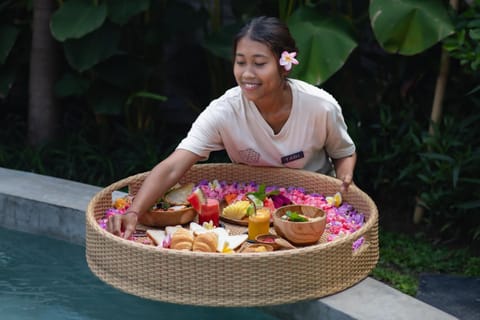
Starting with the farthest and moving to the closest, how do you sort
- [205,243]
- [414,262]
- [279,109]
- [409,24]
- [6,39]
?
[6,39]
[409,24]
[414,262]
[279,109]
[205,243]

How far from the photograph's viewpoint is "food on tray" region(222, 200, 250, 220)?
3.43 metres

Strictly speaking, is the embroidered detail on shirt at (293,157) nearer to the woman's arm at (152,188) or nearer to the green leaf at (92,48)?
the woman's arm at (152,188)

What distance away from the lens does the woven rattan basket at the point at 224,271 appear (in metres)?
2.83

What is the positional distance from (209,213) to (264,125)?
474 millimetres

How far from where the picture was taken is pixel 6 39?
545 cm

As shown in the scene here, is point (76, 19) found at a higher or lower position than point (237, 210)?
higher

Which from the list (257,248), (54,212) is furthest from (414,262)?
(54,212)

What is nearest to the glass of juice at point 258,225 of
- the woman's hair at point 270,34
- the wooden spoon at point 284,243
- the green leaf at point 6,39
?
the wooden spoon at point 284,243

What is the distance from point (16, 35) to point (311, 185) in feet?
8.35

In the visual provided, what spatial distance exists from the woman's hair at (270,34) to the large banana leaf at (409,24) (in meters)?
1.06

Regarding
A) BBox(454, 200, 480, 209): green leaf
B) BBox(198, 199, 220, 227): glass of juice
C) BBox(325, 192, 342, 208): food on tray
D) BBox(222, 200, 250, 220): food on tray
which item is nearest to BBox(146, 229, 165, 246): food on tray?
BBox(198, 199, 220, 227): glass of juice

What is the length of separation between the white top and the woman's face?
211mm

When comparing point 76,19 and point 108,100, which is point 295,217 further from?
point 108,100

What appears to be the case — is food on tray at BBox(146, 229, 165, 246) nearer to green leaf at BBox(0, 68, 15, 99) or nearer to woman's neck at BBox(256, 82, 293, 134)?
woman's neck at BBox(256, 82, 293, 134)
